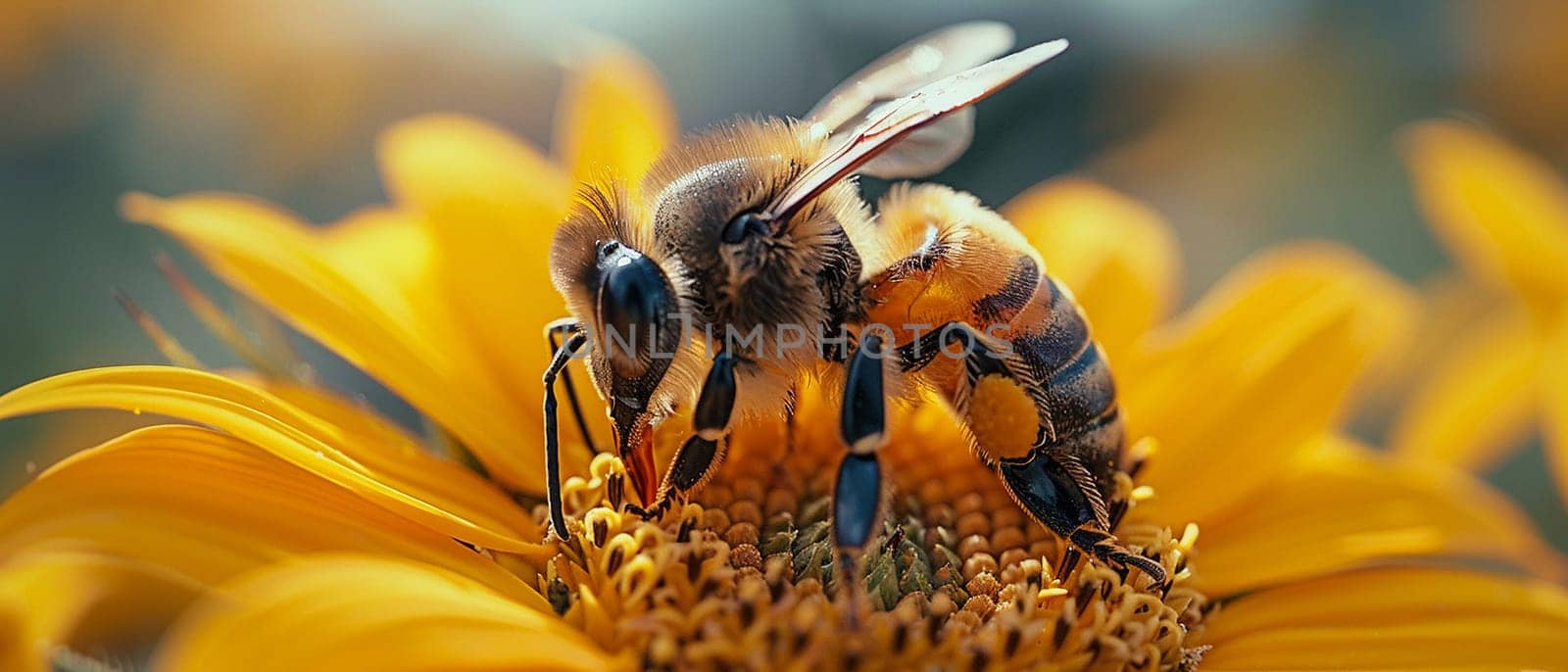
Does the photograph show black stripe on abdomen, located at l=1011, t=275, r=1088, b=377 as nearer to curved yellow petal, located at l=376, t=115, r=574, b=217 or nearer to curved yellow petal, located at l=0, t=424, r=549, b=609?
curved yellow petal, located at l=0, t=424, r=549, b=609

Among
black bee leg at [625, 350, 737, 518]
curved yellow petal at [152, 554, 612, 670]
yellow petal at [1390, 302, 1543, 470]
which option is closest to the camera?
curved yellow petal at [152, 554, 612, 670]

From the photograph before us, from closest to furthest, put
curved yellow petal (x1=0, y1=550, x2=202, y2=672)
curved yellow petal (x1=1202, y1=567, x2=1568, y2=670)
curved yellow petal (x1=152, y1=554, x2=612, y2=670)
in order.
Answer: curved yellow petal (x1=152, y1=554, x2=612, y2=670), curved yellow petal (x1=0, y1=550, x2=202, y2=672), curved yellow petal (x1=1202, y1=567, x2=1568, y2=670)

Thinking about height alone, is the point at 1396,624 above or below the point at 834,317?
below

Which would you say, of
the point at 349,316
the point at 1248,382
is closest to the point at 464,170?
the point at 349,316

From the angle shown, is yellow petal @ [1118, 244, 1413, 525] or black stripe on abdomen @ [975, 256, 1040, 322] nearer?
black stripe on abdomen @ [975, 256, 1040, 322]

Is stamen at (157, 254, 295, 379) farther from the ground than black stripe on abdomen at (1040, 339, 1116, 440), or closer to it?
farther from the ground

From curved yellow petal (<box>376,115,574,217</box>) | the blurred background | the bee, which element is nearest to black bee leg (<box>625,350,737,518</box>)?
the bee

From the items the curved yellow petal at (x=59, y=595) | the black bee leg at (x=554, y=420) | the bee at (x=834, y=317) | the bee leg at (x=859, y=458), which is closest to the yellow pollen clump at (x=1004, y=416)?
the bee at (x=834, y=317)

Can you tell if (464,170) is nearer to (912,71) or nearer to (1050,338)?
(912,71)
